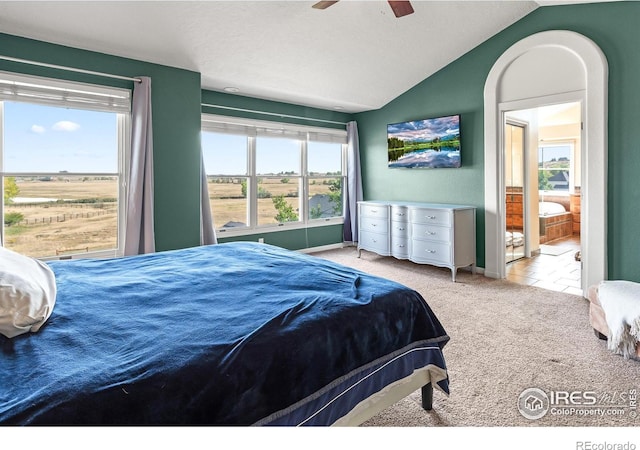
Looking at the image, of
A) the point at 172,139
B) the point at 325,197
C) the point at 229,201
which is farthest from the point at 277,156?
the point at 172,139

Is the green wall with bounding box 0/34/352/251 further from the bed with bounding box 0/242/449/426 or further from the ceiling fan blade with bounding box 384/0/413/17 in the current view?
the ceiling fan blade with bounding box 384/0/413/17

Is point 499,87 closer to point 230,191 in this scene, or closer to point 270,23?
point 270,23

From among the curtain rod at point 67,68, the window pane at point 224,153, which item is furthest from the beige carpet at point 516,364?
the curtain rod at point 67,68

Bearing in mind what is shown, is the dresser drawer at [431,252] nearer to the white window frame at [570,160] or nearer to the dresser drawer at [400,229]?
the dresser drawer at [400,229]

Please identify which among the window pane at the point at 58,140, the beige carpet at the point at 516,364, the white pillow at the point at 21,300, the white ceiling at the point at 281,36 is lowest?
the beige carpet at the point at 516,364

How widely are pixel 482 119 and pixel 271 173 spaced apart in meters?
2.89

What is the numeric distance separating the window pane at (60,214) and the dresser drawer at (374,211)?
3236 mm

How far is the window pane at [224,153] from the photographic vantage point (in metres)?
4.84

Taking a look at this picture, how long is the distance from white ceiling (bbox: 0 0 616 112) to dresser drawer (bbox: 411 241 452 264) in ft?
7.46

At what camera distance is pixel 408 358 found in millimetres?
1714

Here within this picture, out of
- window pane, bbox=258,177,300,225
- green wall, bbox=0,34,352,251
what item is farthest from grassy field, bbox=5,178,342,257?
window pane, bbox=258,177,300,225
